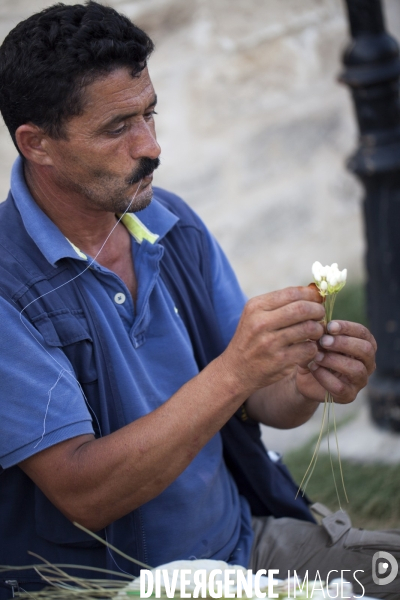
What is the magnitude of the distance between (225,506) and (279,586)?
63cm

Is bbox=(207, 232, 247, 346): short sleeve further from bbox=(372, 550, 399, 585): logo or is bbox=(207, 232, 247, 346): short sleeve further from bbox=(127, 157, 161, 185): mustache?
bbox=(372, 550, 399, 585): logo

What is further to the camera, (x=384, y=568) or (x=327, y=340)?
(x=384, y=568)

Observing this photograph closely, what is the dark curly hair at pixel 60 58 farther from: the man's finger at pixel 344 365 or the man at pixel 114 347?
the man's finger at pixel 344 365

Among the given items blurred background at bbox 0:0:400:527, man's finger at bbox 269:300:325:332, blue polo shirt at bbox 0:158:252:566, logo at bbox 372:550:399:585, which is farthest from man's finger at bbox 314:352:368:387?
blurred background at bbox 0:0:400:527

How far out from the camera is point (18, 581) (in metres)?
1.71

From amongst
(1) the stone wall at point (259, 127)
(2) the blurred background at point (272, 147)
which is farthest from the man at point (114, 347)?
(1) the stone wall at point (259, 127)

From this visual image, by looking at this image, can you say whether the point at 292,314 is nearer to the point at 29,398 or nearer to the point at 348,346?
the point at 348,346

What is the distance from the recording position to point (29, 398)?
1605 millimetres

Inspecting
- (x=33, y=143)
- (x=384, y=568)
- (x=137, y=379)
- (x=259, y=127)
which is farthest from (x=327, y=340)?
(x=259, y=127)

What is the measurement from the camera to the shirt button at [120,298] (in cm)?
184

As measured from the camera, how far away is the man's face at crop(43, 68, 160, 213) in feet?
5.78

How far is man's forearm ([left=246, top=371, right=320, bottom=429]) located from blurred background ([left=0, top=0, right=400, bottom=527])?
1.14 m

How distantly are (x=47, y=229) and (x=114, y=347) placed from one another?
32 cm

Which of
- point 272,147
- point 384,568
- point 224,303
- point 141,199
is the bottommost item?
point 384,568
